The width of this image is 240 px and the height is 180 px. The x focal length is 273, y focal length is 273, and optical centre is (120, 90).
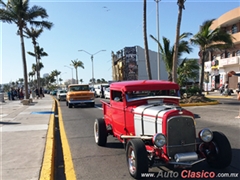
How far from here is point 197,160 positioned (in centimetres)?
462

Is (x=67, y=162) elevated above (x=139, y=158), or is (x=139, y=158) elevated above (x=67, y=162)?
(x=139, y=158)

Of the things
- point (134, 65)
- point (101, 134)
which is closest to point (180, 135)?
point (101, 134)

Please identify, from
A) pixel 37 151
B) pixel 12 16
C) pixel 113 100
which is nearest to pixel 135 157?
pixel 113 100

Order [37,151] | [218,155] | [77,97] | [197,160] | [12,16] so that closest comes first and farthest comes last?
[197,160] < [218,155] < [37,151] < [77,97] < [12,16]

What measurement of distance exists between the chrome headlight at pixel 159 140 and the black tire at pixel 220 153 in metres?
1.13

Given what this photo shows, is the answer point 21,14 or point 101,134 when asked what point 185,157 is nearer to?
point 101,134

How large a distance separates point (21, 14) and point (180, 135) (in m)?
22.8

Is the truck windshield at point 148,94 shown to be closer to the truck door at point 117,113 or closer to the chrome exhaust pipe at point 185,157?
the truck door at point 117,113

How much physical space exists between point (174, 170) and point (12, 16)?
22.9 metres

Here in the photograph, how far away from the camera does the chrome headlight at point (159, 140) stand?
180 inches

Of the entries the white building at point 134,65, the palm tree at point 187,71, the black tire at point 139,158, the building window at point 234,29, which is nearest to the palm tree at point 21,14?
the palm tree at point 187,71

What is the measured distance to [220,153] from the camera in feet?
16.3

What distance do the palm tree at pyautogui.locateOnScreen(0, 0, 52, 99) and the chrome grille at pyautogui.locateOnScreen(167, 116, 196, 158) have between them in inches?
888

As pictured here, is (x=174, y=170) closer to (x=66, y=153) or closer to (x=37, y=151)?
(x=66, y=153)
